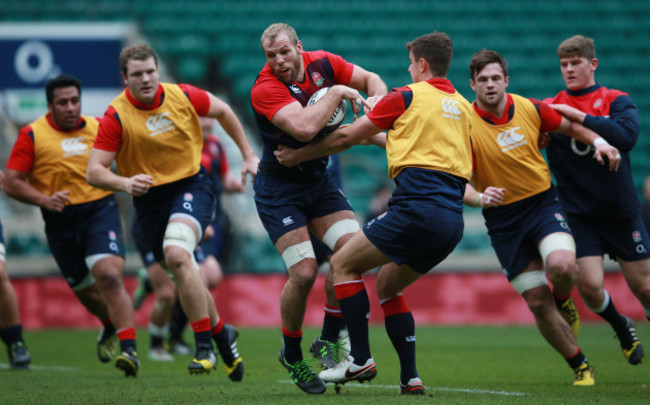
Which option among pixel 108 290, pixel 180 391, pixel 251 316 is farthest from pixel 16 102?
pixel 180 391

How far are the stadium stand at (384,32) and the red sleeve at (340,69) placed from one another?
31.6 ft

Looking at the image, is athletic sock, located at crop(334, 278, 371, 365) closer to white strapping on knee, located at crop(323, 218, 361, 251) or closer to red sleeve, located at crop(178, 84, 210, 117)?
white strapping on knee, located at crop(323, 218, 361, 251)

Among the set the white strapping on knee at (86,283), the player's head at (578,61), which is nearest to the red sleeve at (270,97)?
the player's head at (578,61)

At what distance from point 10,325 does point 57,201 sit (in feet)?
4.44

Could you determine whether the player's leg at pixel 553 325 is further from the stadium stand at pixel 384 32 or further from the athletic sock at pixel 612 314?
the stadium stand at pixel 384 32

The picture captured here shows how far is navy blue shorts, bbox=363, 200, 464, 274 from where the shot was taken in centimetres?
525

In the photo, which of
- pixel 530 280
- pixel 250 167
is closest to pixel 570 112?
pixel 530 280

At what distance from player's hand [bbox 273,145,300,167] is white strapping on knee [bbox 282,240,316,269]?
0.54m

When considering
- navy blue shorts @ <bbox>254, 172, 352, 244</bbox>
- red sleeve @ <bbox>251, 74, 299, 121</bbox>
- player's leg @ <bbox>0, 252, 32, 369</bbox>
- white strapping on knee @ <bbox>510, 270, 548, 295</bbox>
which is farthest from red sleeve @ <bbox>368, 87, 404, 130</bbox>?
player's leg @ <bbox>0, 252, 32, 369</bbox>

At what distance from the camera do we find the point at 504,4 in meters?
18.0

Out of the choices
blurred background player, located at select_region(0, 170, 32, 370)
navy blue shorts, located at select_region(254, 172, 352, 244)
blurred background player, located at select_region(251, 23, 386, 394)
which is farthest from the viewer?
blurred background player, located at select_region(0, 170, 32, 370)

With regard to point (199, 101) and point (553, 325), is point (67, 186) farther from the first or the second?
point (553, 325)

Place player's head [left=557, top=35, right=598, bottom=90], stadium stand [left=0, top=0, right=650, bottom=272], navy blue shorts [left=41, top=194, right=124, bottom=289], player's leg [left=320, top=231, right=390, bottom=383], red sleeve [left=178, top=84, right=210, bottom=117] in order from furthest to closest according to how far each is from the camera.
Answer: stadium stand [left=0, top=0, right=650, bottom=272]
navy blue shorts [left=41, top=194, right=124, bottom=289]
red sleeve [left=178, top=84, right=210, bottom=117]
player's head [left=557, top=35, right=598, bottom=90]
player's leg [left=320, top=231, right=390, bottom=383]

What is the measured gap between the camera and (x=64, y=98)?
7906mm
